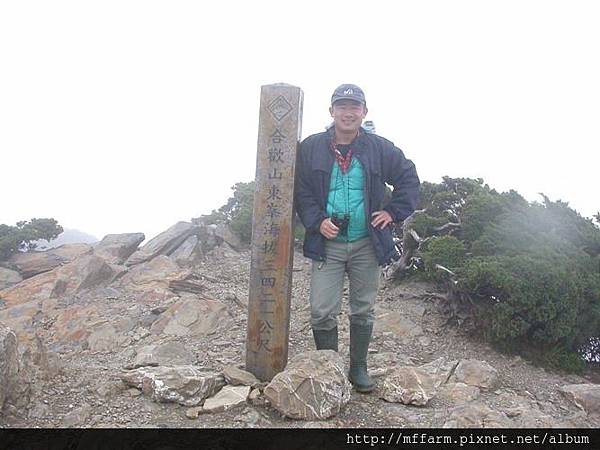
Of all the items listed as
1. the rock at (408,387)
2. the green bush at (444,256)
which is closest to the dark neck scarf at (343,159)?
the rock at (408,387)

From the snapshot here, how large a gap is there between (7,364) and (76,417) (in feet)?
2.31

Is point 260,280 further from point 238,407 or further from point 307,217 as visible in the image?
point 238,407

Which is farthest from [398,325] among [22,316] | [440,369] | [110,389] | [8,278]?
[8,278]

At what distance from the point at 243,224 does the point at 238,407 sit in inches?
309

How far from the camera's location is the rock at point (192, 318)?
7.30m

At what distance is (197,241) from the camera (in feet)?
37.0

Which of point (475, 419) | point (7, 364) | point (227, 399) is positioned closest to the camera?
point (475, 419)

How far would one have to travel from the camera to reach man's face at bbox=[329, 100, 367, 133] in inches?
165

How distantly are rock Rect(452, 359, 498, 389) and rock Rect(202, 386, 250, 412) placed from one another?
2.41 meters

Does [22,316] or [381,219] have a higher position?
[381,219]

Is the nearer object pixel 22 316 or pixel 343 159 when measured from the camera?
pixel 343 159

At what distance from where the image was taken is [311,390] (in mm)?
4016

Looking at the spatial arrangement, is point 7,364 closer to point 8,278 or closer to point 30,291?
point 30,291

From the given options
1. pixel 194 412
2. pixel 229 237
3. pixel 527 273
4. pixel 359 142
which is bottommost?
pixel 194 412
